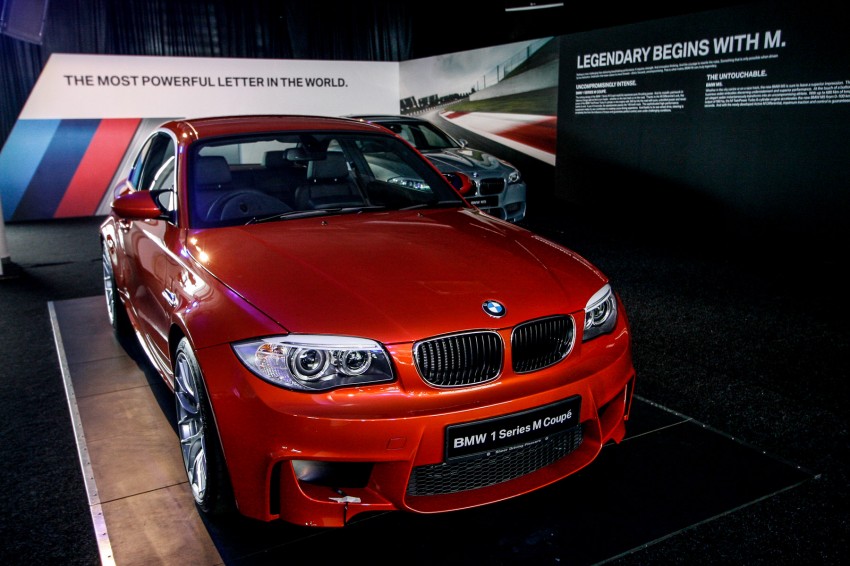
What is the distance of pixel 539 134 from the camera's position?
33.1 feet

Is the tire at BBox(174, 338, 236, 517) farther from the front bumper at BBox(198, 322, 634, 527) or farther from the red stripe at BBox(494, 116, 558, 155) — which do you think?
the red stripe at BBox(494, 116, 558, 155)

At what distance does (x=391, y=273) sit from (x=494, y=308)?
0.38 m

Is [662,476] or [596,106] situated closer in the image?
[662,476]

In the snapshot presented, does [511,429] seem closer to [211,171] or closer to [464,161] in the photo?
[211,171]

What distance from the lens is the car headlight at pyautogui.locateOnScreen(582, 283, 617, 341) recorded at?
2311mm

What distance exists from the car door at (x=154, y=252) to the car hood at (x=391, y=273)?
24 cm

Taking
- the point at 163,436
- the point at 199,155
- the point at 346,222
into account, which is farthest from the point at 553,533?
the point at 199,155

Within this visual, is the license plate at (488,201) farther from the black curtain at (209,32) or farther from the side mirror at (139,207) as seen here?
the black curtain at (209,32)

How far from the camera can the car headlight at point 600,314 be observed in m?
2.31

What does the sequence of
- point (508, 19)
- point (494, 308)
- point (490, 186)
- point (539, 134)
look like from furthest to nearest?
1. point (508, 19)
2. point (539, 134)
3. point (490, 186)
4. point (494, 308)

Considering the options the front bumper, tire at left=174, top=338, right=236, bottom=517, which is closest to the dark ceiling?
the front bumper

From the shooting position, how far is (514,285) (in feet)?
7.46

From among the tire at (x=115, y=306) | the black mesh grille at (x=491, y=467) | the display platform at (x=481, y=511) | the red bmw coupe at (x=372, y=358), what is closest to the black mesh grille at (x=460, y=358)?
the red bmw coupe at (x=372, y=358)

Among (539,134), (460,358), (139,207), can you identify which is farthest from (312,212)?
(539,134)
